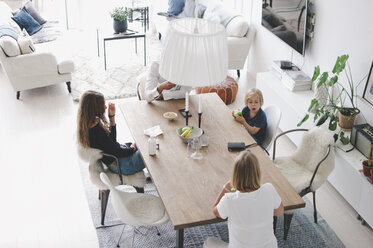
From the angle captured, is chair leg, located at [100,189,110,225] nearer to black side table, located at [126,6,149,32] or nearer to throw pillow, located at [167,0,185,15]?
throw pillow, located at [167,0,185,15]

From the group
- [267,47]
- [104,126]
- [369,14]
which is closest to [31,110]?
[104,126]

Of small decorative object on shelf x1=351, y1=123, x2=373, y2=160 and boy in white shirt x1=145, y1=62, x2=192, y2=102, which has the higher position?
boy in white shirt x1=145, y1=62, x2=192, y2=102

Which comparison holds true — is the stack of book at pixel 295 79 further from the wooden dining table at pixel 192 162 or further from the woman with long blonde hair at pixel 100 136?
the woman with long blonde hair at pixel 100 136

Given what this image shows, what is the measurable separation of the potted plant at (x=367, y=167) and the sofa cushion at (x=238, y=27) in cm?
302

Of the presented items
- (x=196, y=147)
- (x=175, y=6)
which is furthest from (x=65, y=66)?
(x=196, y=147)

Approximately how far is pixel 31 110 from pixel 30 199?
1764mm

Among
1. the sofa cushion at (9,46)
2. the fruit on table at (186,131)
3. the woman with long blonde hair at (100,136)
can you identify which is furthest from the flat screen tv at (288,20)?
the sofa cushion at (9,46)

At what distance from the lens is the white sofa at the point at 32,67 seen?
222 inches

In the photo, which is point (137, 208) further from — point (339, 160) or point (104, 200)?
point (339, 160)

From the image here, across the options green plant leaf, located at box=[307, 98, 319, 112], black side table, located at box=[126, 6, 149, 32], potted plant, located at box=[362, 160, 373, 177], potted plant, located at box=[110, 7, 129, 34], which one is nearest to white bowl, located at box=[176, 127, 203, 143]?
green plant leaf, located at box=[307, 98, 319, 112]

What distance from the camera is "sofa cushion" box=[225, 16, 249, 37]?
6230 mm

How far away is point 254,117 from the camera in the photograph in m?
4.00

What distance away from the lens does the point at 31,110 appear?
571 cm

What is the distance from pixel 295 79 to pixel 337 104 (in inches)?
23.0
